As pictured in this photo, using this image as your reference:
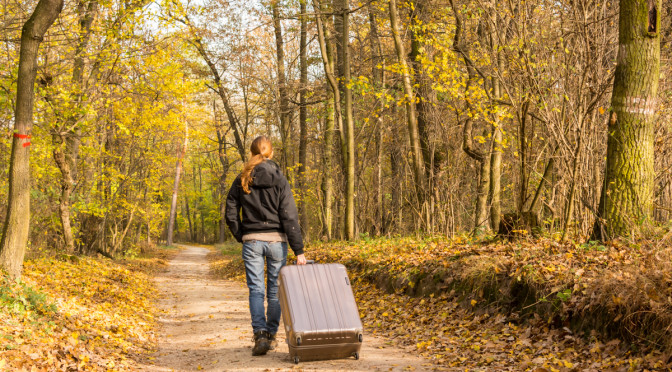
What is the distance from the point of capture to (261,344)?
5.74m

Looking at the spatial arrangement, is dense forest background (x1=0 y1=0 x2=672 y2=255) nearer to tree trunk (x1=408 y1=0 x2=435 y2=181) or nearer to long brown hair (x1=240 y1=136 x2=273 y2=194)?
tree trunk (x1=408 y1=0 x2=435 y2=181)

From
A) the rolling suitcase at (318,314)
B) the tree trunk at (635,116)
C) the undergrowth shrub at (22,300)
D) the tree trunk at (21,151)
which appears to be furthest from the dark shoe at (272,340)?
the tree trunk at (21,151)

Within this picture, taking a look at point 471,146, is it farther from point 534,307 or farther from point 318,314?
point 318,314

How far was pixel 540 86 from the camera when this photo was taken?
806 centimetres

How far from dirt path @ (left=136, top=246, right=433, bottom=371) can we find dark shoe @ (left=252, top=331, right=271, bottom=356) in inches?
2.9

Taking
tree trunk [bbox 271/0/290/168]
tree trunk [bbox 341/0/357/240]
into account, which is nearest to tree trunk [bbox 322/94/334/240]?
tree trunk [bbox 271/0/290/168]

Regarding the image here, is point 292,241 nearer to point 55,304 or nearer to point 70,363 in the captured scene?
point 70,363

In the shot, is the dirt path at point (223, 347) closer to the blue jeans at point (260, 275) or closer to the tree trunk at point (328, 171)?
the blue jeans at point (260, 275)

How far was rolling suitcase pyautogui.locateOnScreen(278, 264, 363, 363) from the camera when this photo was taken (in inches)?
204

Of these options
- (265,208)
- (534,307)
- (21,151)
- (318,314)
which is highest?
(21,151)

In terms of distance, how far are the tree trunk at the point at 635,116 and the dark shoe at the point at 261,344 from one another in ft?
14.4

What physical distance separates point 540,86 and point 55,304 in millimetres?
7781

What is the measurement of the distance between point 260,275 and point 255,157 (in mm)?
1308

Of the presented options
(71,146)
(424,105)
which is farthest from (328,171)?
(71,146)
